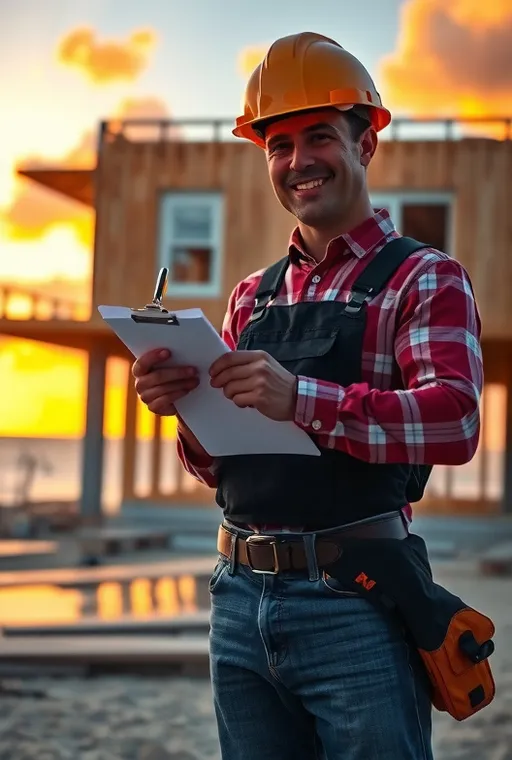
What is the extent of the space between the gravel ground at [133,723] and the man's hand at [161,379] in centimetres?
372

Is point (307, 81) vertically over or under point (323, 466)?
over

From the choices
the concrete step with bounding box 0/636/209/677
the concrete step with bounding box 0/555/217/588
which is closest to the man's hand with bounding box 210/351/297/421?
the concrete step with bounding box 0/636/209/677

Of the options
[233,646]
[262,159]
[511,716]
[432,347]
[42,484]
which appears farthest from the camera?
[42,484]

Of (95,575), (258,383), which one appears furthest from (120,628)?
(258,383)

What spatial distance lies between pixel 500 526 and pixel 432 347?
53.6ft

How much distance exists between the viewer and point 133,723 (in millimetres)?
6062

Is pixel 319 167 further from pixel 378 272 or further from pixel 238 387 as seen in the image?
pixel 238 387

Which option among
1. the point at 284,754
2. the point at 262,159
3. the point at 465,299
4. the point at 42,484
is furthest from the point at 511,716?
the point at 42,484

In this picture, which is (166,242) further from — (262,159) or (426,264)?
(426,264)

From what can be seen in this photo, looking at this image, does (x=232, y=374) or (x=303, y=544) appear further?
(x=303, y=544)

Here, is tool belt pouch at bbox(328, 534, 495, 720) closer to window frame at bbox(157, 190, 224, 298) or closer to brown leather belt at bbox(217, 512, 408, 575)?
brown leather belt at bbox(217, 512, 408, 575)

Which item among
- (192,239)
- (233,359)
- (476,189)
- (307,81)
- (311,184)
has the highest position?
(476,189)

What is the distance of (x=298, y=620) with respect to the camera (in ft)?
7.17

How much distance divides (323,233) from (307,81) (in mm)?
349
